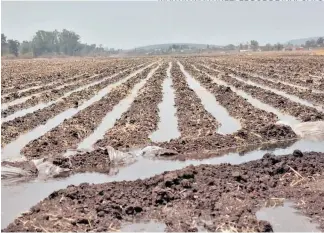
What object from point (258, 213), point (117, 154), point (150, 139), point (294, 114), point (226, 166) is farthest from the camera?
point (294, 114)

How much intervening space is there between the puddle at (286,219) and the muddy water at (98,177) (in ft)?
7.63

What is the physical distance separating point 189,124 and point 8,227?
646 cm

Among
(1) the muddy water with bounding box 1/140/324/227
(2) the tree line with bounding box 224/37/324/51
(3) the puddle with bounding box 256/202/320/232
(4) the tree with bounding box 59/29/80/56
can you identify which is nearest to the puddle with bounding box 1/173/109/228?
(1) the muddy water with bounding box 1/140/324/227

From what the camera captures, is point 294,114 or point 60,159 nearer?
point 60,159

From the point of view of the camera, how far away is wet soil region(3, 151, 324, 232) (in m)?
5.07

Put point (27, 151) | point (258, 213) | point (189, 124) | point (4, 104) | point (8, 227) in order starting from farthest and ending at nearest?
→ point (4, 104) → point (189, 124) → point (27, 151) → point (258, 213) → point (8, 227)

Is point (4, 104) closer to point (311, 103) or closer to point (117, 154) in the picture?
point (117, 154)

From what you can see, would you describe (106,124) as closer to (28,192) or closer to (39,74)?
(28,192)

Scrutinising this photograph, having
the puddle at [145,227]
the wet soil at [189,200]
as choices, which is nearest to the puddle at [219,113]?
the wet soil at [189,200]

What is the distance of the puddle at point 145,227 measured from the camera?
5039mm

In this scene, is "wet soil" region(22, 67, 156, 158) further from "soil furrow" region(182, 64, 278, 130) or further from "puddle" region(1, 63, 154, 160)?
"soil furrow" region(182, 64, 278, 130)

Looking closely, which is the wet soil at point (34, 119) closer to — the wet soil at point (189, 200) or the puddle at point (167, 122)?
the puddle at point (167, 122)

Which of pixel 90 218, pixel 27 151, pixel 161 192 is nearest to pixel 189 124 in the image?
pixel 27 151

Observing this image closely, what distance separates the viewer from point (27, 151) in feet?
28.5
